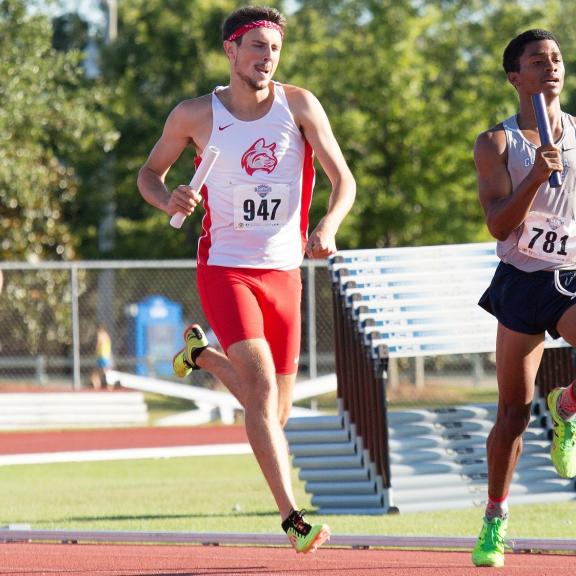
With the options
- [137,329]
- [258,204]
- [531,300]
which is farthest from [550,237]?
[137,329]

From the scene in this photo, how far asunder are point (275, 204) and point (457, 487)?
4.39 metres

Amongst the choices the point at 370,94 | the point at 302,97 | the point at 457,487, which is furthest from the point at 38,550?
the point at 370,94

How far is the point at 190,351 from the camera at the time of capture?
26.8 ft

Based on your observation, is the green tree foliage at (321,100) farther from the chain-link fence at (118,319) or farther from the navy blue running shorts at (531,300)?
the navy blue running shorts at (531,300)

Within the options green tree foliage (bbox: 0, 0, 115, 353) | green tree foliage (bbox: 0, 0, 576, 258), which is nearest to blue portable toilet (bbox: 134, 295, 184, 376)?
green tree foliage (bbox: 0, 0, 115, 353)

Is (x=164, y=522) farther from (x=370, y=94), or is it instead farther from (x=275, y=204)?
(x=370, y=94)

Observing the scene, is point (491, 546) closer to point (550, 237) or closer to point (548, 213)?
point (550, 237)

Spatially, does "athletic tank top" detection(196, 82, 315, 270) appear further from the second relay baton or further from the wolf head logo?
the second relay baton

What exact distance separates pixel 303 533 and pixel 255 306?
116 cm

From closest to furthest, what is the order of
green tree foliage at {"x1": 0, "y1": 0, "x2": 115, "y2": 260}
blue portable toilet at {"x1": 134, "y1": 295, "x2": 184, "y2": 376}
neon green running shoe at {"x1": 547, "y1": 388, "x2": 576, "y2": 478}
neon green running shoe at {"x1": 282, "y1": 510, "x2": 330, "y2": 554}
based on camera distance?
1. neon green running shoe at {"x1": 282, "y1": 510, "x2": 330, "y2": 554}
2. neon green running shoe at {"x1": 547, "y1": 388, "x2": 576, "y2": 478}
3. green tree foliage at {"x1": 0, "y1": 0, "x2": 115, "y2": 260}
4. blue portable toilet at {"x1": 134, "y1": 295, "x2": 184, "y2": 376}

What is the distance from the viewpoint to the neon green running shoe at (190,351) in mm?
8133

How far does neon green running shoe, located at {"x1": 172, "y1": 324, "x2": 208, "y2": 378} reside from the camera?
813 centimetres

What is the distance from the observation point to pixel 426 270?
10.7 metres

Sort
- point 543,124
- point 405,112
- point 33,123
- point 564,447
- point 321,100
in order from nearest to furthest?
point 543,124, point 564,447, point 33,123, point 405,112, point 321,100
